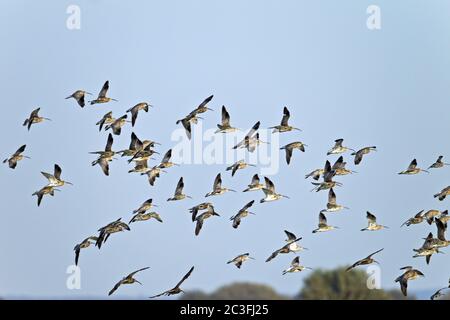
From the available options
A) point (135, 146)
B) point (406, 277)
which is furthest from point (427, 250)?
point (135, 146)

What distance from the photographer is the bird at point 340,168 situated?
151ft

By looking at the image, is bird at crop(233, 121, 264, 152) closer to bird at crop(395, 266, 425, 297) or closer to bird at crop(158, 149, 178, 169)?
bird at crop(158, 149, 178, 169)

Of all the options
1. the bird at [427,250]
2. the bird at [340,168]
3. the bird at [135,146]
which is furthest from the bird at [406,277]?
the bird at [135,146]

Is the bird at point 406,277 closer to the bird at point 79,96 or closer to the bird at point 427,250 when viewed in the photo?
the bird at point 427,250

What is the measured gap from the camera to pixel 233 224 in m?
44.2

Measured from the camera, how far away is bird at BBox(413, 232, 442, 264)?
42844 millimetres

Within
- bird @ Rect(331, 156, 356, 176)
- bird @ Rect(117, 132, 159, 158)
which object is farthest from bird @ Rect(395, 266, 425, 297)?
bird @ Rect(117, 132, 159, 158)

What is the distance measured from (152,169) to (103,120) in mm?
2100

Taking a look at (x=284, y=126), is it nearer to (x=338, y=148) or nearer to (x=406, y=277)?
(x=338, y=148)

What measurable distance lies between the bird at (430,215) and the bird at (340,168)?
3039 mm
